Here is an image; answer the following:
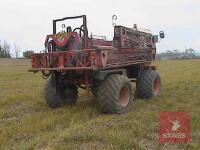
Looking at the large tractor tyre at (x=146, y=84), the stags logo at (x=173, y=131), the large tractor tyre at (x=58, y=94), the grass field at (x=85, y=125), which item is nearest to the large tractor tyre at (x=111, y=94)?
the grass field at (x=85, y=125)

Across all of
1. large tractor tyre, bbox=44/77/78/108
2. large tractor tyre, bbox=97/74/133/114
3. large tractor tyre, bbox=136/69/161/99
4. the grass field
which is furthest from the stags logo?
large tractor tyre, bbox=136/69/161/99

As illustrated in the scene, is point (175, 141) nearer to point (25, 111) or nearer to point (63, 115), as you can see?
point (63, 115)

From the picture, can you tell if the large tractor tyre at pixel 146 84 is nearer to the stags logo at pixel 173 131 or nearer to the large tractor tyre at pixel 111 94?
the large tractor tyre at pixel 111 94

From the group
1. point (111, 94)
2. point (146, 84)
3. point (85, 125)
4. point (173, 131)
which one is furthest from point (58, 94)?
point (173, 131)

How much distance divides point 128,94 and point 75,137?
3.76 meters

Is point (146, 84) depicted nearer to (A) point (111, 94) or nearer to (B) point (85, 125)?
(A) point (111, 94)

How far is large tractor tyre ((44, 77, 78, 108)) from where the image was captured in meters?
10.9

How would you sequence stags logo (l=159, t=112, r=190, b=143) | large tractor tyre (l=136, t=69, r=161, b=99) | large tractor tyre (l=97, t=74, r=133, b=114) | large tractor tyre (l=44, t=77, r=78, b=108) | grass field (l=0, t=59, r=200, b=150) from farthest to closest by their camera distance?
large tractor tyre (l=136, t=69, r=161, b=99), large tractor tyre (l=44, t=77, r=78, b=108), large tractor tyre (l=97, t=74, r=133, b=114), stags logo (l=159, t=112, r=190, b=143), grass field (l=0, t=59, r=200, b=150)

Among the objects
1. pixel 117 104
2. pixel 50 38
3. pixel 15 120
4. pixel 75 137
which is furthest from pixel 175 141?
pixel 50 38

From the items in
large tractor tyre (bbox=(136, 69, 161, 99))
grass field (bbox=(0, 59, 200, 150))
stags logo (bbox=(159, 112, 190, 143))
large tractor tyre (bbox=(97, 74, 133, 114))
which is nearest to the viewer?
grass field (bbox=(0, 59, 200, 150))

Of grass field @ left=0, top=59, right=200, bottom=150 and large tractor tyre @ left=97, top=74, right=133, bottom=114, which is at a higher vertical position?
large tractor tyre @ left=97, top=74, right=133, bottom=114

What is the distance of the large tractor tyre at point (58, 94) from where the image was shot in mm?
10891

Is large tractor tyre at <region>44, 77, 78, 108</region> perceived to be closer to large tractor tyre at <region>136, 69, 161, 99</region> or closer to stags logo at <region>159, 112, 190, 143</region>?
large tractor tyre at <region>136, 69, 161, 99</region>

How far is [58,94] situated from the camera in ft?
36.3
